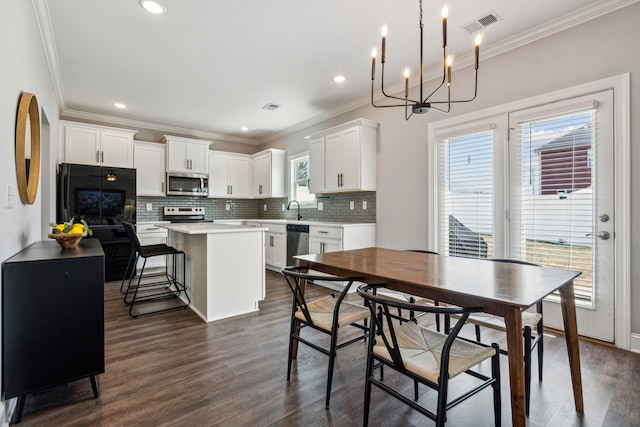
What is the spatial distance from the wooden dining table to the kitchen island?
3.87 feet

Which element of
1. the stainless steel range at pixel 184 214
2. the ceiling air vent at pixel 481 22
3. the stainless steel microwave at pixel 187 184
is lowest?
the stainless steel range at pixel 184 214

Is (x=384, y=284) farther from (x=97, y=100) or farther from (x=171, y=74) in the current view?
(x=97, y=100)

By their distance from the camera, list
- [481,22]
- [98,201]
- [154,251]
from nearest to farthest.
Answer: [481,22] < [154,251] < [98,201]

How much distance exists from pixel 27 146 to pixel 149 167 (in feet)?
11.2

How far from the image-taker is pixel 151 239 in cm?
522

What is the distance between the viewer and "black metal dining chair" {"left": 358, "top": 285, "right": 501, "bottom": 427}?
3.99ft

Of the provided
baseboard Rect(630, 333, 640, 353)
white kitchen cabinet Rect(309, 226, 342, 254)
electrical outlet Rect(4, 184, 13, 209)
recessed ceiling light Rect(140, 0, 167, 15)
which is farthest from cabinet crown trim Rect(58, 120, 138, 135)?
baseboard Rect(630, 333, 640, 353)

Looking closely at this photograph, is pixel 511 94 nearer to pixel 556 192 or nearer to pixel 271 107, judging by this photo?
pixel 556 192

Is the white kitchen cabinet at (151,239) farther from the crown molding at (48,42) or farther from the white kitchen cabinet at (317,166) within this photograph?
the white kitchen cabinet at (317,166)

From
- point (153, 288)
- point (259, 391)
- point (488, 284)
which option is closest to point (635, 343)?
point (488, 284)

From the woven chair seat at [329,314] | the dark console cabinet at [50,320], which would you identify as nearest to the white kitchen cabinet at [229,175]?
the dark console cabinet at [50,320]

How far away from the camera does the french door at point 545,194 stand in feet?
8.15

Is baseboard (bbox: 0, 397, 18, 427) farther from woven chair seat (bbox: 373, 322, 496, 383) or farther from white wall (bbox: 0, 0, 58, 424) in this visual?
woven chair seat (bbox: 373, 322, 496, 383)

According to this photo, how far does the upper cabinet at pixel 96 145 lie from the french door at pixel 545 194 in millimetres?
4765
